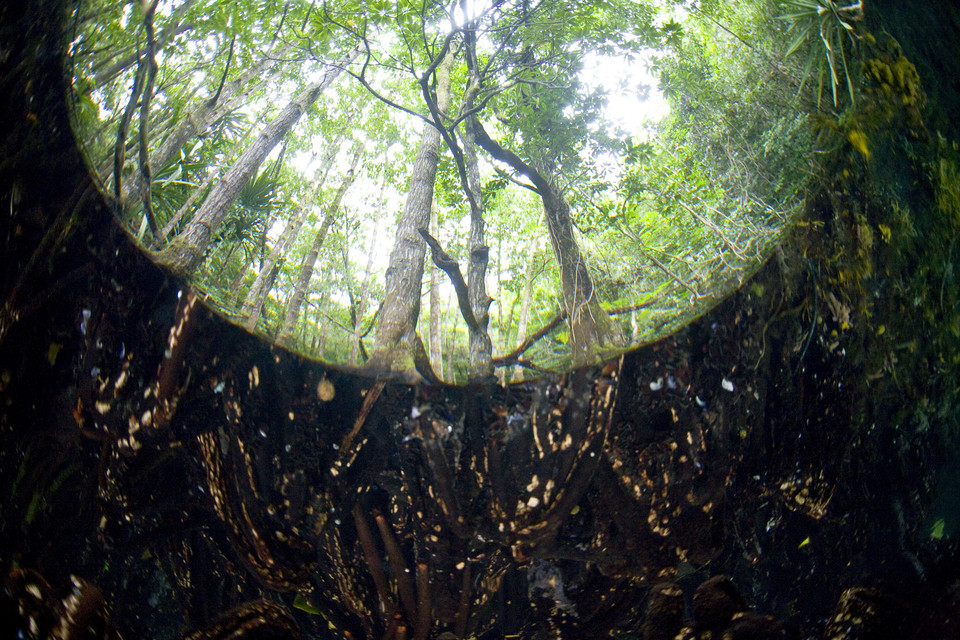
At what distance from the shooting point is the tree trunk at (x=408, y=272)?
1.13m

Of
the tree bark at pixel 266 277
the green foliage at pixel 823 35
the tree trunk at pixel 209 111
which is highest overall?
the green foliage at pixel 823 35

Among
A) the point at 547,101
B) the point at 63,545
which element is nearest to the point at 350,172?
the point at 547,101

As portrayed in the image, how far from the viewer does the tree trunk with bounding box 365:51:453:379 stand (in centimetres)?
113

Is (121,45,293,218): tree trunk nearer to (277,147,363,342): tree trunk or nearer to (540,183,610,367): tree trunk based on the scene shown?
(277,147,363,342): tree trunk

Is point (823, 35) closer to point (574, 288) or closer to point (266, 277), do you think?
point (574, 288)

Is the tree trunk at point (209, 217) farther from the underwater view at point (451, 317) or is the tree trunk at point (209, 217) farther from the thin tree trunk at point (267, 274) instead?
the thin tree trunk at point (267, 274)

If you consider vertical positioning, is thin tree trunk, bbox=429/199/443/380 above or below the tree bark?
below

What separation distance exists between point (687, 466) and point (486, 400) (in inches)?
22.9

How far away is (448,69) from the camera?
1318mm

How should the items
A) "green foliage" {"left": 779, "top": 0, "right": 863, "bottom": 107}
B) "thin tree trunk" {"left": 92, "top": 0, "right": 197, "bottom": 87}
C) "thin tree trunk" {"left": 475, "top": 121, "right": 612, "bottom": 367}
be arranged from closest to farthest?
"thin tree trunk" {"left": 92, "top": 0, "right": 197, "bottom": 87}, "thin tree trunk" {"left": 475, "top": 121, "right": 612, "bottom": 367}, "green foliage" {"left": 779, "top": 0, "right": 863, "bottom": 107}

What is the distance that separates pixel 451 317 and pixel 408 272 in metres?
0.15

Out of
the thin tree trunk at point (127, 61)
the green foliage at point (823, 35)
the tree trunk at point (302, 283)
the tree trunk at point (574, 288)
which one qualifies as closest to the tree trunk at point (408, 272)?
the tree trunk at point (302, 283)

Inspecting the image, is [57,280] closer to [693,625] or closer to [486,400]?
[486,400]

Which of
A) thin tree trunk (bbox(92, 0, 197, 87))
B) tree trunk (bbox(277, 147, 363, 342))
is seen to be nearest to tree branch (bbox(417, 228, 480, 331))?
tree trunk (bbox(277, 147, 363, 342))
